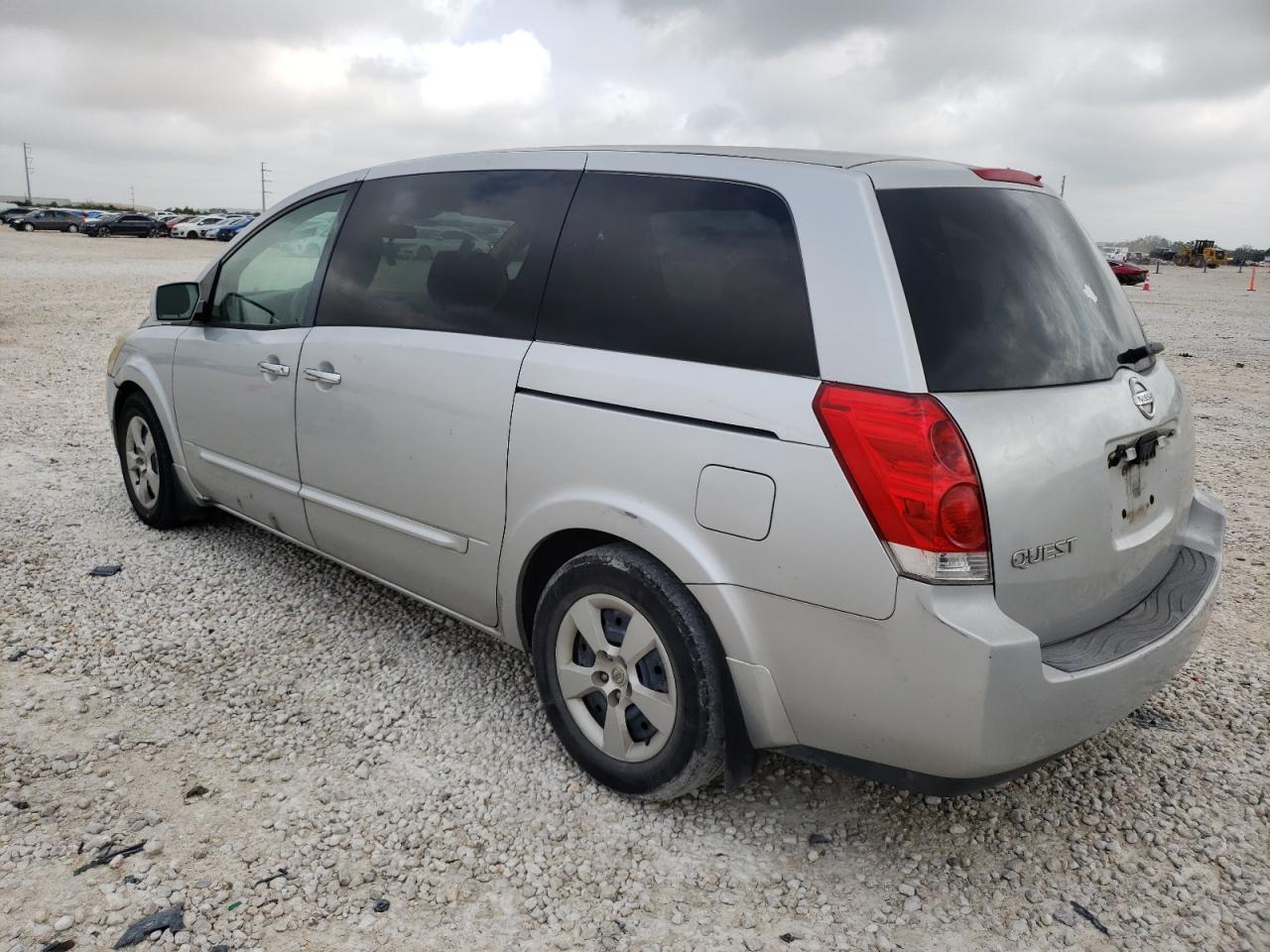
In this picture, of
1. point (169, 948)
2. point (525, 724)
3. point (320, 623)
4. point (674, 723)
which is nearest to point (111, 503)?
point (320, 623)

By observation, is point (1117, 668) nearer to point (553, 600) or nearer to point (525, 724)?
point (553, 600)

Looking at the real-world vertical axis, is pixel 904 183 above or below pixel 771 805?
above

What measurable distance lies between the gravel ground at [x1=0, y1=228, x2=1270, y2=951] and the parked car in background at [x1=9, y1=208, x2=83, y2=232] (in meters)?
58.0

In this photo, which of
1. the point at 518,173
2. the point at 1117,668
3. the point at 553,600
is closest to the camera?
the point at 1117,668

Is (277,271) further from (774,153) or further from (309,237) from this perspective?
(774,153)

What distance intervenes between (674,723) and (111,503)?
4.21m

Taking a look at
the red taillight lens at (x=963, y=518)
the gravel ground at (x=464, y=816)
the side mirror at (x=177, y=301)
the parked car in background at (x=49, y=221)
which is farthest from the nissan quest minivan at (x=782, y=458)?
the parked car in background at (x=49, y=221)

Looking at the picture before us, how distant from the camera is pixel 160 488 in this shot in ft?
16.1

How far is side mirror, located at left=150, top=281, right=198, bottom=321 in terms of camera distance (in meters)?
4.50

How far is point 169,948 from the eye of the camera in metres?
2.26

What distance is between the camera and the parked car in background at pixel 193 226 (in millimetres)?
53281

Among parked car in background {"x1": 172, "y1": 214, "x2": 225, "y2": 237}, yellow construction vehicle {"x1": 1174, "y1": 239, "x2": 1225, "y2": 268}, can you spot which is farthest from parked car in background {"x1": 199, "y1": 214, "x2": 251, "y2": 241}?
yellow construction vehicle {"x1": 1174, "y1": 239, "x2": 1225, "y2": 268}

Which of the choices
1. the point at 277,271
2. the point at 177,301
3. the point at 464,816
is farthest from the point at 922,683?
the point at 177,301

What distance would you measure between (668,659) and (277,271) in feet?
8.62
